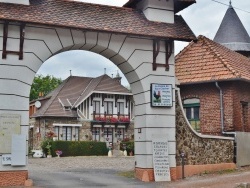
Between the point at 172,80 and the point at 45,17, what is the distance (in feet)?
16.8

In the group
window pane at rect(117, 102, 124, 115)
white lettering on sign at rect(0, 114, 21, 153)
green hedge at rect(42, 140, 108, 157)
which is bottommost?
green hedge at rect(42, 140, 108, 157)

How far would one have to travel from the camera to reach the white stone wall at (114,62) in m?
13.6

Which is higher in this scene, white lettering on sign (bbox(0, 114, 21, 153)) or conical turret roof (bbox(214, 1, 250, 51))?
conical turret roof (bbox(214, 1, 250, 51))

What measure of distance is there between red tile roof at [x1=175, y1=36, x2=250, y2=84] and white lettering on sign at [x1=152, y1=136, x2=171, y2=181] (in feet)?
17.0

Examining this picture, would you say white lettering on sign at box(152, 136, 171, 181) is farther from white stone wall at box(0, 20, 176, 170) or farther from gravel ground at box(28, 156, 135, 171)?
gravel ground at box(28, 156, 135, 171)

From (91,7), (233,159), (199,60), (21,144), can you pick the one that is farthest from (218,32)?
(21,144)

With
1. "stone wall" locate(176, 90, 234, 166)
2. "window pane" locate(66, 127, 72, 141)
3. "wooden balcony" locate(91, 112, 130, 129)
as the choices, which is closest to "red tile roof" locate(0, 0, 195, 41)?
"stone wall" locate(176, 90, 234, 166)

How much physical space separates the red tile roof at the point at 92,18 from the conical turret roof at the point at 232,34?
11.3 metres

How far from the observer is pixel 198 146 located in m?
17.0

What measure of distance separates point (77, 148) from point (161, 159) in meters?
20.6

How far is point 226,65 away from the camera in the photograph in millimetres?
19547

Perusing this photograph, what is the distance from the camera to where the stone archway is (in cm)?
1352

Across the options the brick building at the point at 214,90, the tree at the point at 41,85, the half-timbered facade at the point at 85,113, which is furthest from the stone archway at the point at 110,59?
the tree at the point at 41,85

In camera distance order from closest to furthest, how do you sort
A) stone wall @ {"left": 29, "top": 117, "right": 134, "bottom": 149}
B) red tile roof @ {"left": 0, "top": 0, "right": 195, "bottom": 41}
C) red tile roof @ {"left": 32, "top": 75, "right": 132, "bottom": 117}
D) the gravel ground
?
red tile roof @ {"left": 0, "top": 0, "right": 195, "bottom": 41}
the gravel ground
stone wall @ {"left": 29, "top": 117, "right": 134, "bottom": 149}
red tile roof @ {"left": 32, "top": 75, "right": 132, "bottom": 117}
